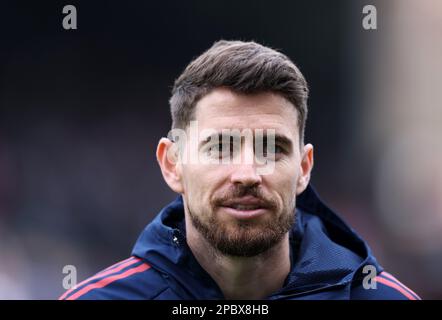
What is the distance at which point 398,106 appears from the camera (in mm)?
7465

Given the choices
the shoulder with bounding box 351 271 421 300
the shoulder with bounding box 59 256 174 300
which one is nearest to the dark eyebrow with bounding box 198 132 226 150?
the shoulder with bounding box 59 256 174 300

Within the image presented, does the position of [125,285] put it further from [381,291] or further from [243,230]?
[381,291]

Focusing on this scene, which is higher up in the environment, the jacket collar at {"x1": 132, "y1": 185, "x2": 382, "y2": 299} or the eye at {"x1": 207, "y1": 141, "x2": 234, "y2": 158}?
the eye at {"x1": 207, "y1": 141, "x2": 234, "y2": 158}

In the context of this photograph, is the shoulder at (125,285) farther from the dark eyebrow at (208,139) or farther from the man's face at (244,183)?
the dark eyebrow at (208,139)

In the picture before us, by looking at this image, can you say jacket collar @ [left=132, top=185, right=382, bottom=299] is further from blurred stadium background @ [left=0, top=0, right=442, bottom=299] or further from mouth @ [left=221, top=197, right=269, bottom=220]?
blurred stadium background @ [left=0, top=0, right=442, bottom=299]

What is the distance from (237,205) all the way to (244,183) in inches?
3.8

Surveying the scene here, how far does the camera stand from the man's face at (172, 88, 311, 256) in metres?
2.40

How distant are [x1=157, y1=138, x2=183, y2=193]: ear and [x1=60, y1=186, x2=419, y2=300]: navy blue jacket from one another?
0.59 ft

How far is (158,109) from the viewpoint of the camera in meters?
7.65

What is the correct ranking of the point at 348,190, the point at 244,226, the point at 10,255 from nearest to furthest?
1. the point at 244,226
2. the point at 10,255
3. the point at 348,190

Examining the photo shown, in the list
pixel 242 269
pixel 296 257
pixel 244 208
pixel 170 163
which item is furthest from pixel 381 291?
pixel 170 163
